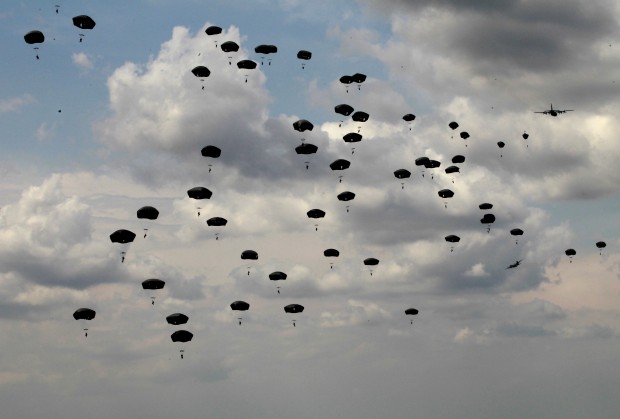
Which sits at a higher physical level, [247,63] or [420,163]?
[247,63]

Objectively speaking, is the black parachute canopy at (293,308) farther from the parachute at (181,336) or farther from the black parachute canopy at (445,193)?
the black parachute canopy at (445,193)

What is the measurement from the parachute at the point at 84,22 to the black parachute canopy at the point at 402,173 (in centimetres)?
5380

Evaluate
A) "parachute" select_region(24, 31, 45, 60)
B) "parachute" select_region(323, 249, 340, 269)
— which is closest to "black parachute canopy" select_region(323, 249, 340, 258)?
"parachute" select_region(323, 249, 340, 269)

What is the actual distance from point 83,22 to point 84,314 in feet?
137

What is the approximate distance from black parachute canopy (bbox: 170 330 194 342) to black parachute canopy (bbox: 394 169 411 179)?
4334 cm

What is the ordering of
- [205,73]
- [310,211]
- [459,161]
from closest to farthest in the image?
[205,73] < [310,211] < [459,161]

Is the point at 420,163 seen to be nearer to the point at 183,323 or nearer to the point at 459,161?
the point at 459,161

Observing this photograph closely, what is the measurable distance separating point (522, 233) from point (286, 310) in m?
47.1

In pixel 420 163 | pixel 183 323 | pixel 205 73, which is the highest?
pixel 205 73

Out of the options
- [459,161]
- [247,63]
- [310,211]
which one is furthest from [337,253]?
[247,63]

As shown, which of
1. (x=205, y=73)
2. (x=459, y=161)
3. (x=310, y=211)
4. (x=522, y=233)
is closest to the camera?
(x=205, y=73)

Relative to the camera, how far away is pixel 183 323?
10612cm

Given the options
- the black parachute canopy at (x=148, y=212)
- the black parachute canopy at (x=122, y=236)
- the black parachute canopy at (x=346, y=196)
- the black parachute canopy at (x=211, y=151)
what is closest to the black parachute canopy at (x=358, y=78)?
the black parachute canopy at (x=346, y=196)

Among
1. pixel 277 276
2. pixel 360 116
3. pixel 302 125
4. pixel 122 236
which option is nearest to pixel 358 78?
pixel 360 116
